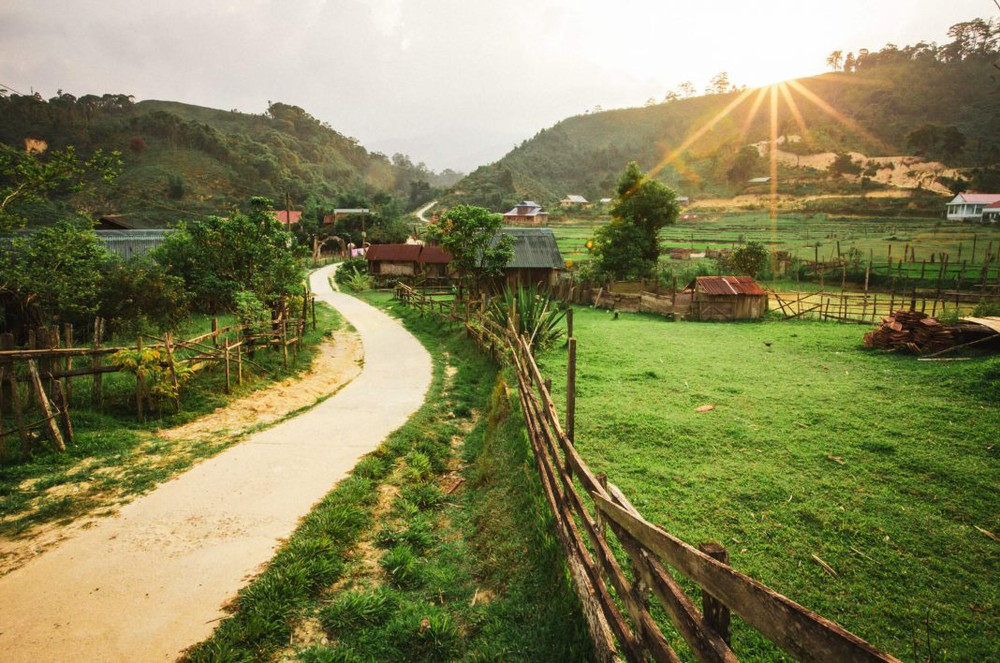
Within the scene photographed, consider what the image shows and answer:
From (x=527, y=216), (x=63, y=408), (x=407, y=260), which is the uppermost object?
(x=527, y=216)

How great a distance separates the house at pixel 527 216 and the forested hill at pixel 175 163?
715 inches

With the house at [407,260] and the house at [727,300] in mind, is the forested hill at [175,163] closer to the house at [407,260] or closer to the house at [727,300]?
the house at [407,260]

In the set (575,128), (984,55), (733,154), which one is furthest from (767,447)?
(984,55)

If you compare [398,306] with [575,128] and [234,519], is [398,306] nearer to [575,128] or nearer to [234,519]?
[234,519]

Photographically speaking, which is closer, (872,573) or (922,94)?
(872,573)

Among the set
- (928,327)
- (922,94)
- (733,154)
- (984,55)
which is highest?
(984,55)

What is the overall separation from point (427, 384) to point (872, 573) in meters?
9.32

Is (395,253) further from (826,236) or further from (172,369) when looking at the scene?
(826,236)

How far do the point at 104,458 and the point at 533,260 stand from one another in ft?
76.8

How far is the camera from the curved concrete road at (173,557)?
12.5 feet

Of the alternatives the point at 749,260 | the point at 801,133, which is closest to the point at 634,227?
the point at 749,260

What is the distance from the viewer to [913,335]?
1261 centimetres

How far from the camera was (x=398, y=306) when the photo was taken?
86.0ft

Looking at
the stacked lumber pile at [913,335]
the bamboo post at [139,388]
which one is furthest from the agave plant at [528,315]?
the stacked lumber pile at [913,335]
